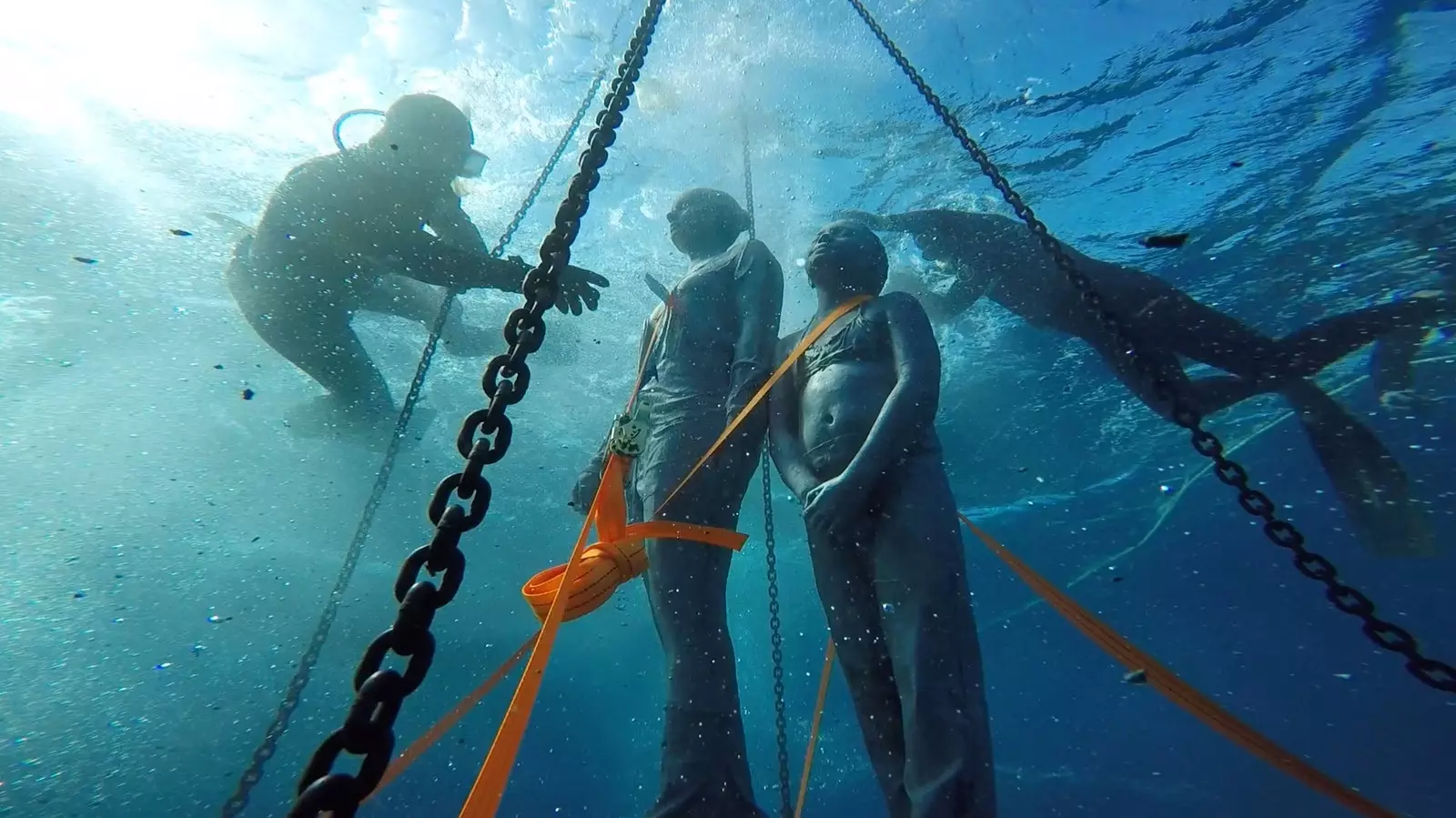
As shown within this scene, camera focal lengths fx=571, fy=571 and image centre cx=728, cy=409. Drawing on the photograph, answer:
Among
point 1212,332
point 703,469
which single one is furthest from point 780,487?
point 703,469

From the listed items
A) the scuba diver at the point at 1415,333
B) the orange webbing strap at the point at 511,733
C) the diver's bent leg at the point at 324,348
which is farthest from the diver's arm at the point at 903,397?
the scuba diver at the point at 1415,333

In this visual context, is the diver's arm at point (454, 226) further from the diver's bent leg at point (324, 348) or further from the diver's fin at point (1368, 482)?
the diver's fin at point (1368, 482)

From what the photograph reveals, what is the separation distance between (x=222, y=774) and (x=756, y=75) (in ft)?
153

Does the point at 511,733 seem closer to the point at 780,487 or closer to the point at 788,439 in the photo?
the point at 788,439

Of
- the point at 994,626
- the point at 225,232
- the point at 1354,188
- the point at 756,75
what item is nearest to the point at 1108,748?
the point at 994,626

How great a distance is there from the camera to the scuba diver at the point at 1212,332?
7.98m

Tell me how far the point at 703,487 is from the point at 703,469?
115 millimetres

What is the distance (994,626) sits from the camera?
2820cm

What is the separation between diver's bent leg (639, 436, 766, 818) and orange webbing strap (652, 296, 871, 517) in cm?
8

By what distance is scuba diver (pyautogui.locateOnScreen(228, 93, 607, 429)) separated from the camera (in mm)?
5586

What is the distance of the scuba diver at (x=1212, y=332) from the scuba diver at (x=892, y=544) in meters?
5.31

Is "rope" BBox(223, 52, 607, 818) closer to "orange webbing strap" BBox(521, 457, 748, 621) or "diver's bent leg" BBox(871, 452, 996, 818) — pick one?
"orange webbing strap" BBox(521, 457, 748, 621)

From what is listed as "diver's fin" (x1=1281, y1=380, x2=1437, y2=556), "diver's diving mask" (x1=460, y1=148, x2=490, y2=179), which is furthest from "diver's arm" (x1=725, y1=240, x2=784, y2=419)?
"diver's fin" (x1=1281, y1=380, x2=1437, y2=556)

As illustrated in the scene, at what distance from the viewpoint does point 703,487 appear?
3.61 meters
